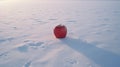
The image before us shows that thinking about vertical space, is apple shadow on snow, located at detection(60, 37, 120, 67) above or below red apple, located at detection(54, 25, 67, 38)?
below

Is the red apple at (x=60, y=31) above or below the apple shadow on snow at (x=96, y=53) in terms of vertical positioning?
above

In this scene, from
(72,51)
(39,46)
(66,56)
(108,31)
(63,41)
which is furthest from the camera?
(108,31)

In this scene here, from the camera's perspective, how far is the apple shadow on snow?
3088mm

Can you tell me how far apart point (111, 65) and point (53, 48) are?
4.22ft

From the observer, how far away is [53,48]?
3.77m

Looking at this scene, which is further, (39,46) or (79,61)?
(39,46)

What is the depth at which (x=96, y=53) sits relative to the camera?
11.3ft

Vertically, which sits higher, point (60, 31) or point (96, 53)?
point (60, 31)

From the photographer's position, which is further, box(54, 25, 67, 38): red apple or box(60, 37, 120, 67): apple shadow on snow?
box(54, 25, 67, 38): red apple

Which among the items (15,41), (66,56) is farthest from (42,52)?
(15,41)

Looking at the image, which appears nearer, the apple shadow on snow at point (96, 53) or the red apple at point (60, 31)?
the apple shadow on snow at point (96, 53)

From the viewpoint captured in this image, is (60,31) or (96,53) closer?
(96,53)

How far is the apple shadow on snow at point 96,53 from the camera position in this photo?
3.09 metres

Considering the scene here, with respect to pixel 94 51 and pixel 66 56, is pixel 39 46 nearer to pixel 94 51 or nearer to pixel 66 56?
pixel 66 56
